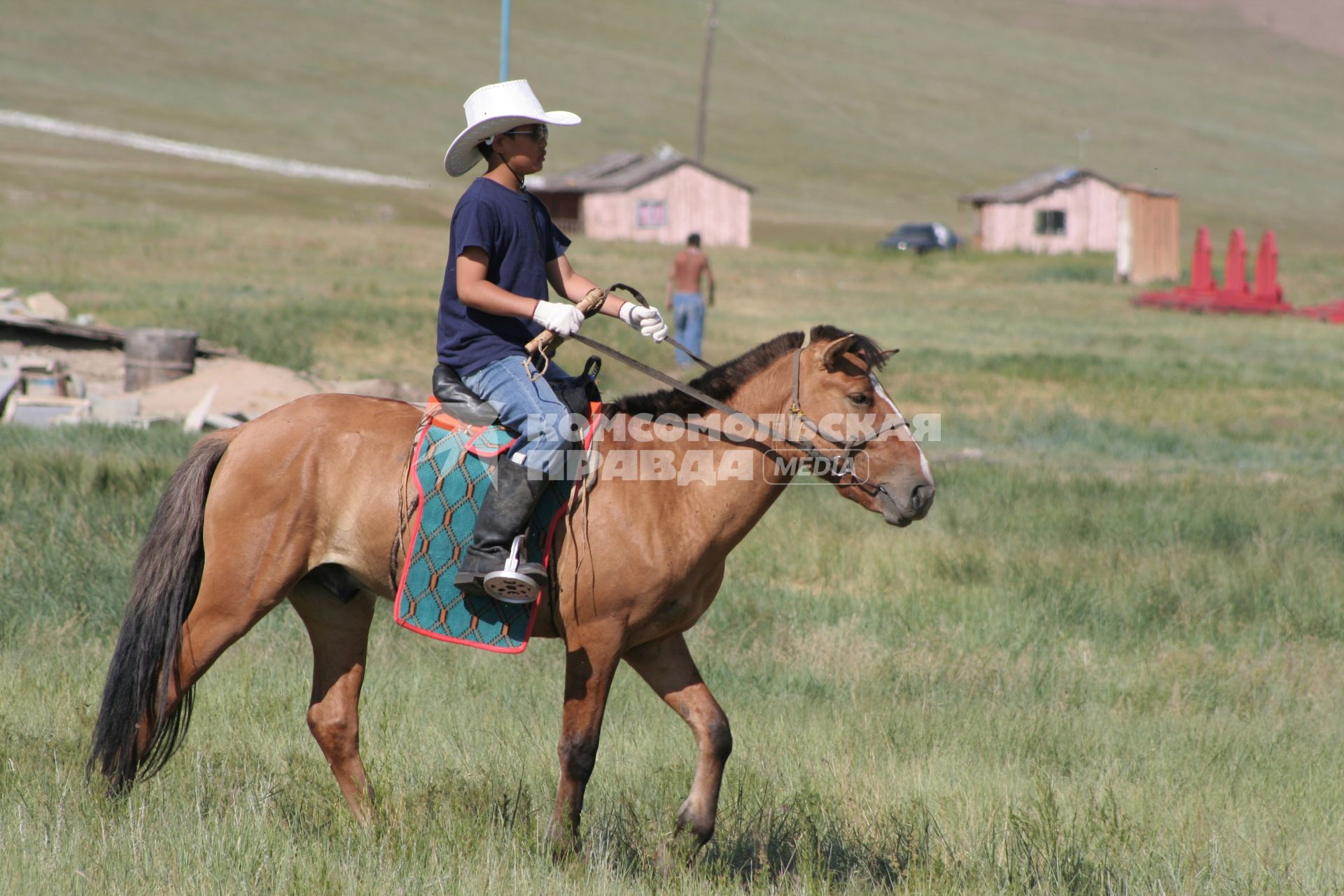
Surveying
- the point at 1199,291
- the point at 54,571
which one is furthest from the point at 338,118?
the point at 54,571

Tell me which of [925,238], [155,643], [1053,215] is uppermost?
[1053,215]

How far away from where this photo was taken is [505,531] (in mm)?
4961

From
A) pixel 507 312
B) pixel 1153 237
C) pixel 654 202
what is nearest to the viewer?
pixel 507 312

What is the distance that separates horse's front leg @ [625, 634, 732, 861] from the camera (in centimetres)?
498

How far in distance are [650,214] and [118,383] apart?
47.5m

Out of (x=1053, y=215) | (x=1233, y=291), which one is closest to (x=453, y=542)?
(x=1233, y=291)

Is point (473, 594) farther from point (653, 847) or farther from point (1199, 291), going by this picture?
point (1199, 291)

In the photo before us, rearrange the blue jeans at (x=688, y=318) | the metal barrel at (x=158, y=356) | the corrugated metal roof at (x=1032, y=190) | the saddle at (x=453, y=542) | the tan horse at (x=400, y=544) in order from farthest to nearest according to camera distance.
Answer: the corrugated metal roof at (x=1032, y=190) → the blue jeans at (x=688, y=318) → the metal barrel at (x=158, y=356) → the saddle at (x=453, y=542) → the tan horse at (x=400, y=544)

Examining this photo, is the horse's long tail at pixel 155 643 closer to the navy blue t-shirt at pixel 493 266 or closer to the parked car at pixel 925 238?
the navy blue t-shirt at pixel 493 266

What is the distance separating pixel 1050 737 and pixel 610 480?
2.92 m

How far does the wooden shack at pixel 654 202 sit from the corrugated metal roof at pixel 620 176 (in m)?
0.03

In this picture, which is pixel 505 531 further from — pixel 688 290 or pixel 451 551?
pixel 688 290

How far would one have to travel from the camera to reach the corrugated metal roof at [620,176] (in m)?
62.5

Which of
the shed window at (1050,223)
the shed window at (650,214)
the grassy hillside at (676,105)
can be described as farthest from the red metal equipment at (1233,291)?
the grassy hillside at (676,105)
